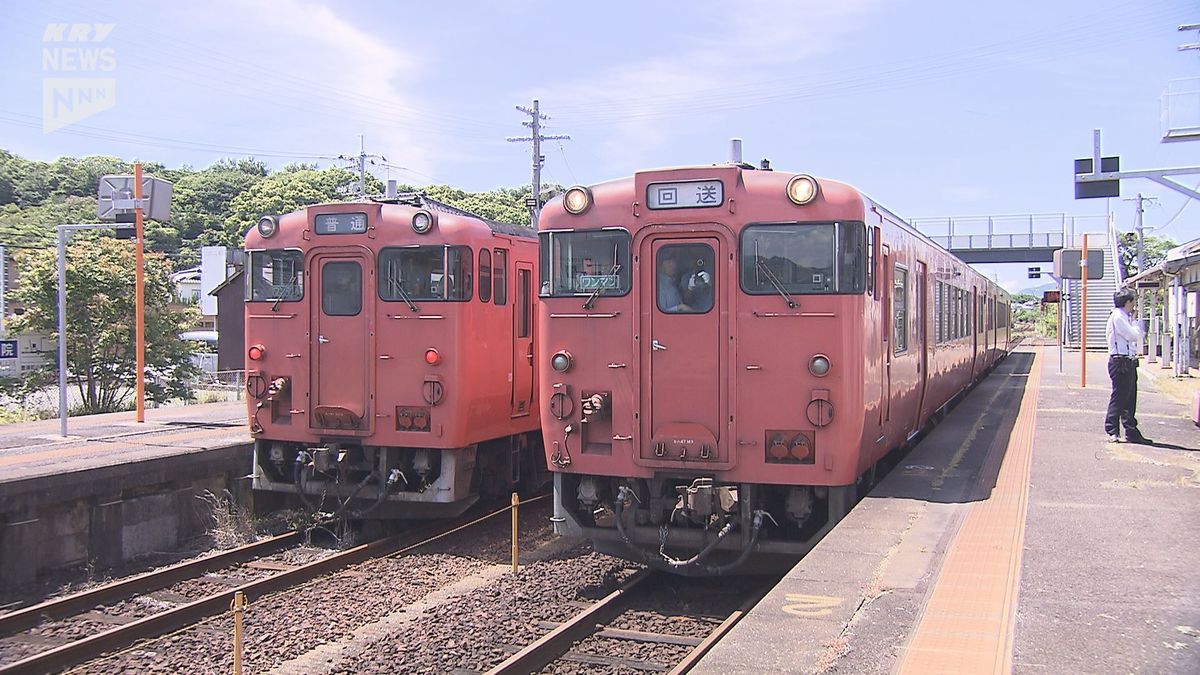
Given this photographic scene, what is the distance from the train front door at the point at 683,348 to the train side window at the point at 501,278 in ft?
11.7

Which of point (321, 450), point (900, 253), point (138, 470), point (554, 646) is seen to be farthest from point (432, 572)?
point (900, 253)

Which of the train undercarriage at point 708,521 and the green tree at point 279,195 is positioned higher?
the green tree at point 279,195

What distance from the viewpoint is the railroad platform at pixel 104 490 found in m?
9.11

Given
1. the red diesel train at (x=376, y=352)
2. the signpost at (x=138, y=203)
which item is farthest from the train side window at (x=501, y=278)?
the signpost at (x=138, y=203)

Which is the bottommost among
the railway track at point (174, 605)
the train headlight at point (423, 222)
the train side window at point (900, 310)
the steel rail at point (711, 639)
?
the railway track at point (174, 605)

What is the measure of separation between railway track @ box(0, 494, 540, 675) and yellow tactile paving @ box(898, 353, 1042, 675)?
5825 mm

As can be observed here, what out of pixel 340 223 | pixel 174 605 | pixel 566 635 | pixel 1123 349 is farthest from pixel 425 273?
pixel 1123 349

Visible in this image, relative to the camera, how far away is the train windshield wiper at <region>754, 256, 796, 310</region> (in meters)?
7.04

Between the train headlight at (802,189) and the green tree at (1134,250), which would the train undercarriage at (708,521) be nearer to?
the train headlight at (802,189)

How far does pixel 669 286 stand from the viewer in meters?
7.37

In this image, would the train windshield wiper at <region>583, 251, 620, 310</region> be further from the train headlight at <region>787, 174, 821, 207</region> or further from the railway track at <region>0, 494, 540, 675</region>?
the railway track at <region>0, 494, 540, 675</region>

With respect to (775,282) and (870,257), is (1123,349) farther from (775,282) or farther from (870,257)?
(775,282)

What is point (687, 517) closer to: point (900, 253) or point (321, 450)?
point (900, 253)

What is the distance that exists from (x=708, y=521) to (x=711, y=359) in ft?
4.19
